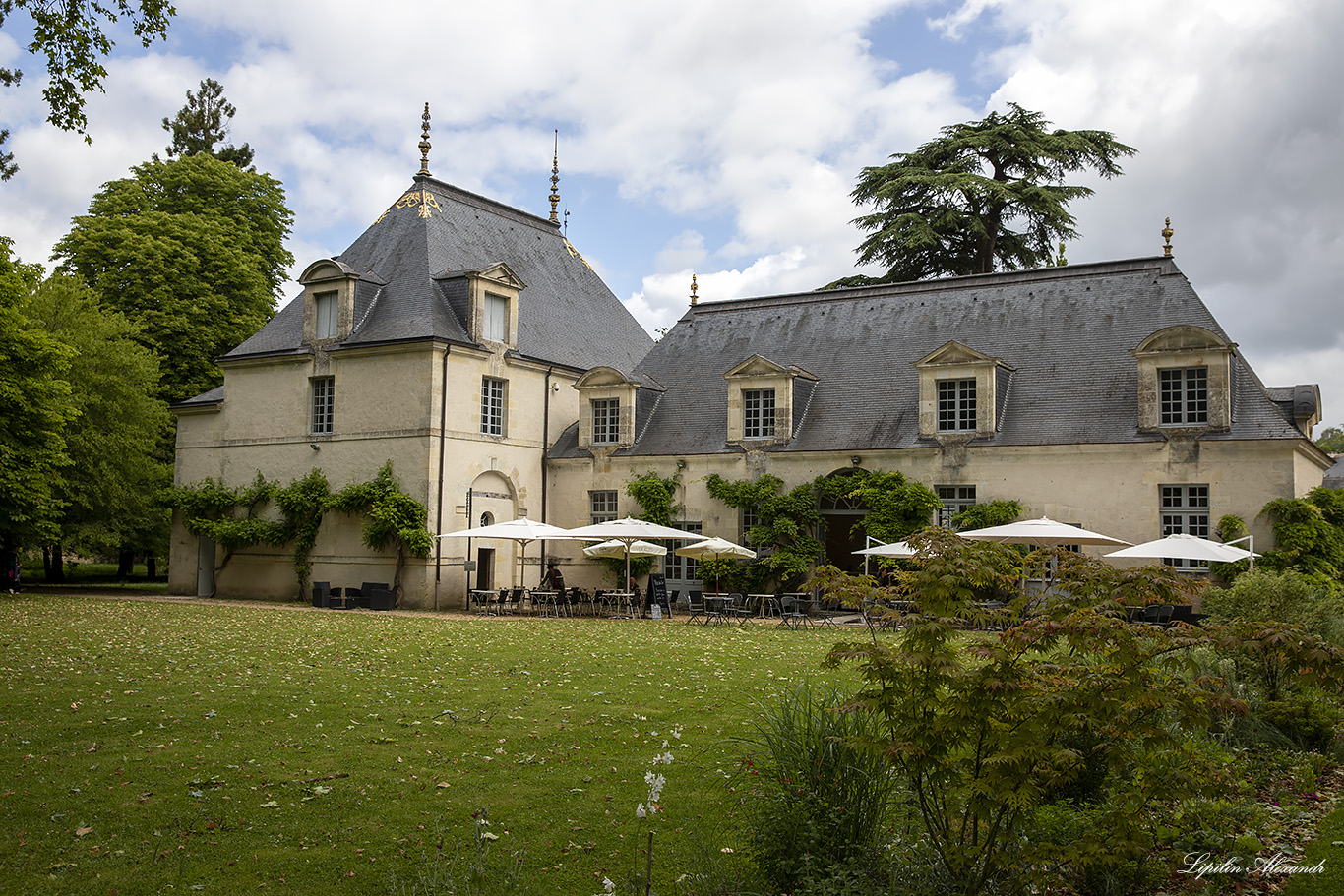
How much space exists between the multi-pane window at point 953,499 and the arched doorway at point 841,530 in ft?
6.34

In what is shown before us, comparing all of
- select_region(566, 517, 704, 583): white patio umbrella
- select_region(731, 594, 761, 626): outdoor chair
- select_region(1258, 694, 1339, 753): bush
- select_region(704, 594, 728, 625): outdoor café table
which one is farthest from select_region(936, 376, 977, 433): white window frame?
select_region(1258, 694, 1339, 753): bush

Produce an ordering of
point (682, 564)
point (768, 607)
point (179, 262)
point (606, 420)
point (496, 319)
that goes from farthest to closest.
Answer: point (179, 262)
point (606, 420)
point (496, 319)
point (682, 564)
point (768, 607)

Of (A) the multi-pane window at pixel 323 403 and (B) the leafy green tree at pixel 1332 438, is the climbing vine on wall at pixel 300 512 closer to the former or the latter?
(A) the multi-pane window at pixel 323 403

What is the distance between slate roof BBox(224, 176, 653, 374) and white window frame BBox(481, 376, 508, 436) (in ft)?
4.13

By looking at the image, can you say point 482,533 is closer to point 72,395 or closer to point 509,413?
point 509,413

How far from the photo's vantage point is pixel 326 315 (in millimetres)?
25953

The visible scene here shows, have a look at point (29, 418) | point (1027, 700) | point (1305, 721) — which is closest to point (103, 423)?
point (29, 418)

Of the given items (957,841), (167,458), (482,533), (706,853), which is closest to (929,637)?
(957,841)

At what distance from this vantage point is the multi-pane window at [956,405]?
72.4 ft

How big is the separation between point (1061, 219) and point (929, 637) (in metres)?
29.2

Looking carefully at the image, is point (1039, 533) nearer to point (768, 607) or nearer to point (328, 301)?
point (768, 607)

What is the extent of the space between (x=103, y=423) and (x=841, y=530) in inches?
772

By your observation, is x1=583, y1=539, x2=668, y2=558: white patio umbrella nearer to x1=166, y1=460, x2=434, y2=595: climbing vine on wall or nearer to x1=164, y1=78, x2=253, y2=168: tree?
x1=166, y1=460, x2=434, y2=595: climbing vine on wall

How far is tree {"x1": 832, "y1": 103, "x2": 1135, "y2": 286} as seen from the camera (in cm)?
3080
